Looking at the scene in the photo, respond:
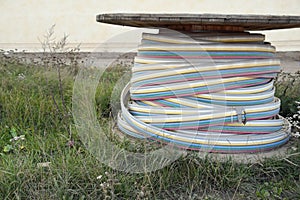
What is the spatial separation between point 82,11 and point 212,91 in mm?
5634

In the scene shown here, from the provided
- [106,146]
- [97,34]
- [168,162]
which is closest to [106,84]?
[106,146]

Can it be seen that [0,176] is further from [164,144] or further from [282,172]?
[282,172]

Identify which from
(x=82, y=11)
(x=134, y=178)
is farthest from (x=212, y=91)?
(x=82, y=11)

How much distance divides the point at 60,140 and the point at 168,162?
0.82 meters

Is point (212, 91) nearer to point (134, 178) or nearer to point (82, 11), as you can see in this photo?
point (134, 178)

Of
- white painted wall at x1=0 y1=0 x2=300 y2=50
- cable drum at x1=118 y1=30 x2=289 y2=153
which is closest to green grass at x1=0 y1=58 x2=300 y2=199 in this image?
cable drum at x1=118 y1=30 x2=289 y2=153

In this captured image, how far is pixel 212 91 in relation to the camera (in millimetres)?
2102

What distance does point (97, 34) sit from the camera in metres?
7.23

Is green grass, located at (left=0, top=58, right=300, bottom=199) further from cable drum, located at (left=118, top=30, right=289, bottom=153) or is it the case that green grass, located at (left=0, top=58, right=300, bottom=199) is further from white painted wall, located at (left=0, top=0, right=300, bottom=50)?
white painted wall, located at (left=0, top=0, right=300, bottom=50)

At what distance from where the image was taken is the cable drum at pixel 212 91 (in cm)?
207

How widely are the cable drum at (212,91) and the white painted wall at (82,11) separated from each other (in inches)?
203

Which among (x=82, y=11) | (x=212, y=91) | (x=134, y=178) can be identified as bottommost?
(x=134, y=178)

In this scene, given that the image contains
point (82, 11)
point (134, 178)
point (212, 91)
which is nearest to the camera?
point (134, 178)

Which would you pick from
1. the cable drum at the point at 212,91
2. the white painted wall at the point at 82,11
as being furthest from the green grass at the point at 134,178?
the white painted wall at the point at 82,11
